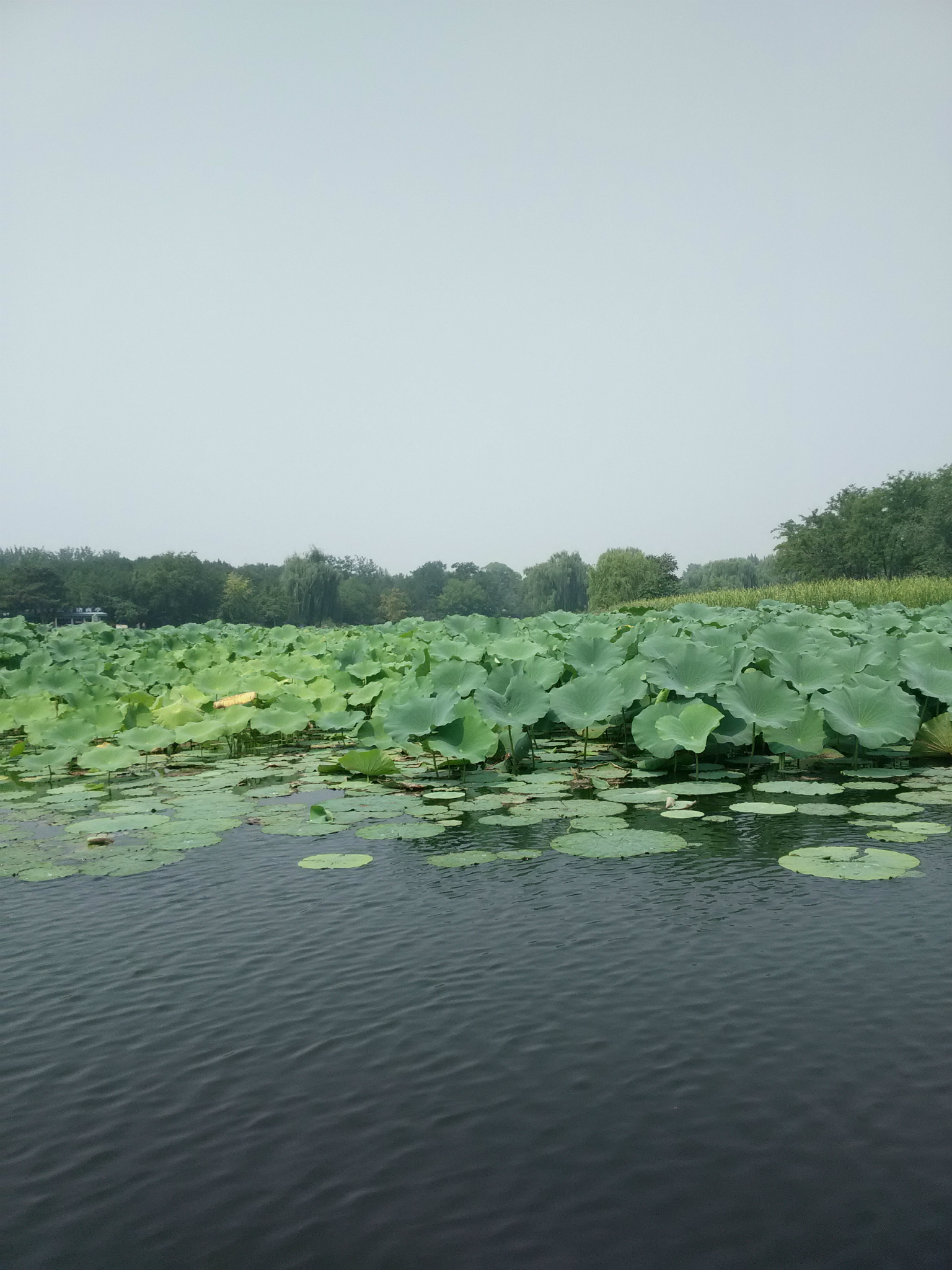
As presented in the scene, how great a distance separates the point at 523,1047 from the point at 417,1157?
0.54 metres

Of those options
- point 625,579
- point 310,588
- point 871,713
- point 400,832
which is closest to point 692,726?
point 871,713

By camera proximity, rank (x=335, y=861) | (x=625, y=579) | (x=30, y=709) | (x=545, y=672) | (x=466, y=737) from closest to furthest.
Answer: (x=335, y=861) < (x=466, y=737) < (x=545, y=672) < (x=30, y=709) < (x=625, y=579)

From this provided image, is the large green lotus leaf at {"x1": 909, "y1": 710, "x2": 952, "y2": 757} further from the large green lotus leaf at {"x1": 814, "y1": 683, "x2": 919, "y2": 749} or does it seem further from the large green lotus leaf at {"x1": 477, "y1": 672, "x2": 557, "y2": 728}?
the large green lotus leaf at {"x1": 477, "y1": 672, "x2": 557, "y2": 728}

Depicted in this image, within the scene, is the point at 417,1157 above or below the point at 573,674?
below

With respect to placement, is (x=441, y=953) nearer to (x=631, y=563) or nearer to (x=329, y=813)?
(x=329, y=813)

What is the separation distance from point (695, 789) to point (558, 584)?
83750mm

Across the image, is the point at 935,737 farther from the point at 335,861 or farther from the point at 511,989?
the point at 511,989

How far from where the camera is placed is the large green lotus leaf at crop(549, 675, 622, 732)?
6508 millimetres

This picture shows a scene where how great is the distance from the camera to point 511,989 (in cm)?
298

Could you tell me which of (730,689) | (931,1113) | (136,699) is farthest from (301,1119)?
(136,699)

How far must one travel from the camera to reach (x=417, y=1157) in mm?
2129

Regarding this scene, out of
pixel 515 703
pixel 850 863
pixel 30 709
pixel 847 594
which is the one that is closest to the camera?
pixel 850 863

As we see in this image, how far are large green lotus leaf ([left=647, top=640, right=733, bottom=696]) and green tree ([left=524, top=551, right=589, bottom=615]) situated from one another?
8104 centimetres

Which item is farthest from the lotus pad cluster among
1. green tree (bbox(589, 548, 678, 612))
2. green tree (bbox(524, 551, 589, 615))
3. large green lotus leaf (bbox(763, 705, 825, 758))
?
green tree (bbox(524, 551, 589, 615))
